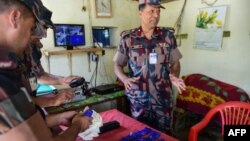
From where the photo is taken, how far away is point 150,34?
1872mm

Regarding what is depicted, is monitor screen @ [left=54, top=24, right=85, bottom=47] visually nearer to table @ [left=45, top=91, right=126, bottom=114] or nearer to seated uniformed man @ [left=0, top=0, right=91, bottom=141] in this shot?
table @ [left=45, top=91, right=126, bottom=114]

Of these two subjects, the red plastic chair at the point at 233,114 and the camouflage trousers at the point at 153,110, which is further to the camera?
the camouflage trousers at the point at 153,110

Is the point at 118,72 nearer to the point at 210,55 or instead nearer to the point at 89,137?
the point at 89,137

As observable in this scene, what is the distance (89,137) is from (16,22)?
901mm

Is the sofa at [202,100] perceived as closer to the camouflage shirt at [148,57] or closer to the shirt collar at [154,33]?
the camouflage shirt at [148,57]

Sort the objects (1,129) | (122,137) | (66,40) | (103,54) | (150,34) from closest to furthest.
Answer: (1,129)
(122,137)
(150,34)
(66,40)
(103,54)

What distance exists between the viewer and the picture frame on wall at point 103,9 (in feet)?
10.2

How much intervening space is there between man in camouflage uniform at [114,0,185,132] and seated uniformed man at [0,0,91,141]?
1.15m

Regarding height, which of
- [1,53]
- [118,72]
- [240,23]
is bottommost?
[118,72]

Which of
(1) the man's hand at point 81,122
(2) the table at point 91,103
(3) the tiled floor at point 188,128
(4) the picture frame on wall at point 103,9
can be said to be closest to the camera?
(1) the man's hand at point 81,122

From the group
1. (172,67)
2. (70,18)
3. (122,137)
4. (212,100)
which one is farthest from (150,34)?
(70,18)

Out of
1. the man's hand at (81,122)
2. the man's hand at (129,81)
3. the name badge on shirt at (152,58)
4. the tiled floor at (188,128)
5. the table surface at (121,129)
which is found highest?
the name badge on shirt at (152,58)

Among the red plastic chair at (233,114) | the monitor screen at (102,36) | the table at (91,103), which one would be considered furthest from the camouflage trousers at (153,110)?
the monitor screen at (102,36)

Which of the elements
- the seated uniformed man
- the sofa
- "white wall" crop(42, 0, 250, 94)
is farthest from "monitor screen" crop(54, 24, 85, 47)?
the seated uniformed man
